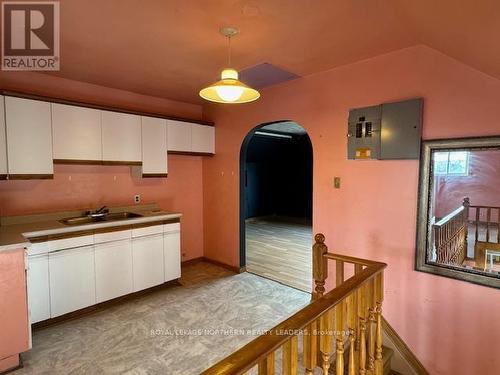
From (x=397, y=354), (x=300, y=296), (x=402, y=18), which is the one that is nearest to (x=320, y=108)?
(x=402, y=18)

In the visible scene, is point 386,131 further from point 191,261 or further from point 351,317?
point 191,261

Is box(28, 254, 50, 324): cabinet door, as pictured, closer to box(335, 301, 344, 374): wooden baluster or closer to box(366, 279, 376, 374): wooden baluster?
box(335, 301, 344, 374): wooden baluster

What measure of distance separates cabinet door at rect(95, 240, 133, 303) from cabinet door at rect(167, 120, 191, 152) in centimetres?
146

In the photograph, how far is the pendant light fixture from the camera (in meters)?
1.93

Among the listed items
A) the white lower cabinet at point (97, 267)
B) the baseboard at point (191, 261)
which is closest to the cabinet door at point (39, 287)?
the white lower cabinet at point (97, 267)

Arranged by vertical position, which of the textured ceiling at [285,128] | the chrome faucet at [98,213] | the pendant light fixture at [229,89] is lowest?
the chrome faucet at [98,213]

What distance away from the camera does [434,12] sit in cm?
160

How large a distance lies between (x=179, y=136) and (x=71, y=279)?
219 centimetres

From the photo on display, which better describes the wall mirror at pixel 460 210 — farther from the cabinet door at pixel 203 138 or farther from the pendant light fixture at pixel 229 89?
the cabinet door at pixel 203 138

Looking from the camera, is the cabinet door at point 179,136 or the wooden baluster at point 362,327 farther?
the cabinet door at point 179,136

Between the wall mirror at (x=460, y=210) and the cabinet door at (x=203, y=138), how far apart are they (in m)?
2.93

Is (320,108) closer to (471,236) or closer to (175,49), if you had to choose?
(175,49)

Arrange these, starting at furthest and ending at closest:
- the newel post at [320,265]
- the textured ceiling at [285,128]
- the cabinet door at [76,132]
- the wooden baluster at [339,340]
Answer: the textured ceiling at [285,128] → the cabinet door at [76,132] → the newel post at [320,265] → the wooden baluster at [339,340]

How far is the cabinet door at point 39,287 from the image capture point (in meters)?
2.58
